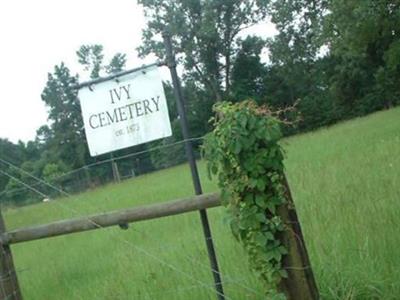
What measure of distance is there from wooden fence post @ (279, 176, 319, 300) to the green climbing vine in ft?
0.17

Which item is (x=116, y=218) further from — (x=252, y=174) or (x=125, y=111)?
(x=252, y=174)

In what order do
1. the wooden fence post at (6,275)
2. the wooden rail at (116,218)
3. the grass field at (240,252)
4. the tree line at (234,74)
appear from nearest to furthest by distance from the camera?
the wooden rail at (116,218) < the grass field at (240,252) < the wooden fence post at (6,275) < the tree line at (234,74)

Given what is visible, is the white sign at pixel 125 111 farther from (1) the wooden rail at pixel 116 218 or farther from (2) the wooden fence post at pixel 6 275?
(2) the wooden fence post at pixel 6 275

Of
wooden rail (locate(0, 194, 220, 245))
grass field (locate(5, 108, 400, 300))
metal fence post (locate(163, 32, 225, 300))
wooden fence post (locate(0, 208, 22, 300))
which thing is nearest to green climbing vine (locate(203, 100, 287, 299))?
wooden rail (locate(0, 194, 220, 245))

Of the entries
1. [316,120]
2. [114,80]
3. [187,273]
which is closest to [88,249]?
[187,273]

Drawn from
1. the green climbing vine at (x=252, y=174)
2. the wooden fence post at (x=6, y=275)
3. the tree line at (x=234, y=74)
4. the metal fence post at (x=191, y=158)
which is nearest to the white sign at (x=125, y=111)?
the metal fence post at (x=191, y=158)

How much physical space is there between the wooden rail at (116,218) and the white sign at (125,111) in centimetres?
46

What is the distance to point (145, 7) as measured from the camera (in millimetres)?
49500

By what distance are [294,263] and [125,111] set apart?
1.55 metres

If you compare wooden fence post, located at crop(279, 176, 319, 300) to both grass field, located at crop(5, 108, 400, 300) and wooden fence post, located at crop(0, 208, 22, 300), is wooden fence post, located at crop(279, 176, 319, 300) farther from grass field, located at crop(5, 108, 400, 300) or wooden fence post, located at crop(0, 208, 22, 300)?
wooden fence post, located at crop(0, 208, 22, 300)

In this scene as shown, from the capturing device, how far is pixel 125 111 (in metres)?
3.93

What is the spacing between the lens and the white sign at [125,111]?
12.7ft

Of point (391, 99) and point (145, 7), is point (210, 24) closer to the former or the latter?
point (145, 7)

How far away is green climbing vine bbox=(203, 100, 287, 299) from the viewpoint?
3.20m
